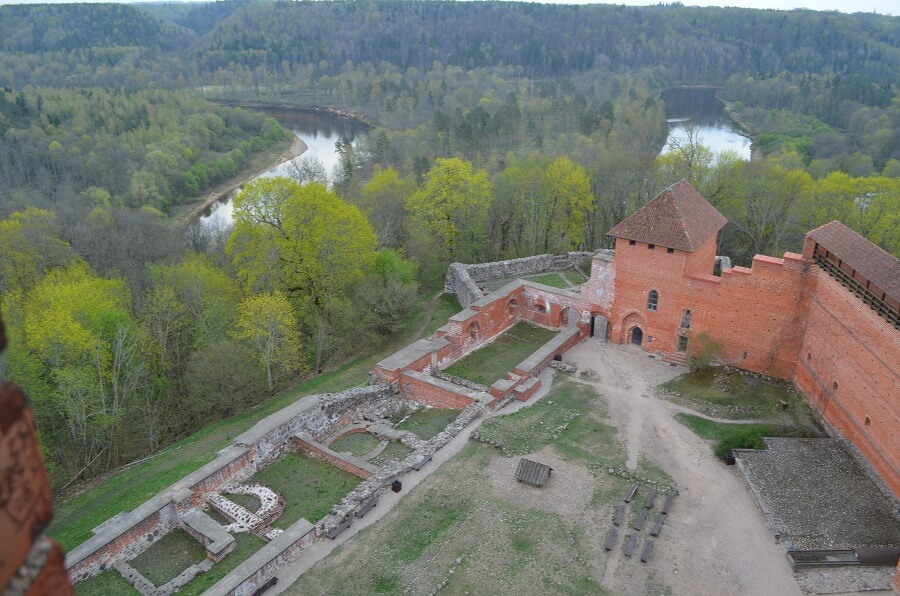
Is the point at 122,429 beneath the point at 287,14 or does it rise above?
beneath

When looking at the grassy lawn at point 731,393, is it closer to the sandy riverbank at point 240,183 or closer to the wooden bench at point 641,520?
the wooden bench at point 641,520

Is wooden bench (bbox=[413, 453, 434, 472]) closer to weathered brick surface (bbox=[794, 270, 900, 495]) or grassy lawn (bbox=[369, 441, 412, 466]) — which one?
grassy lawn (bbox=[369, 441, 412, 466])

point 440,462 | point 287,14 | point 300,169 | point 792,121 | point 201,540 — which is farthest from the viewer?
point 287,14

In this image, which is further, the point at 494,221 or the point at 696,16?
the point at 696,16

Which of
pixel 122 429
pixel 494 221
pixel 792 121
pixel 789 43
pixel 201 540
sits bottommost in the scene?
pixel 122 429

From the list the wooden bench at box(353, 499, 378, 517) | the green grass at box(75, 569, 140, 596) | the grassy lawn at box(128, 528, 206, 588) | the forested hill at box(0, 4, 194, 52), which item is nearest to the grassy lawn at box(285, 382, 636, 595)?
the wooden bench at box(353, 499, 378, 517)

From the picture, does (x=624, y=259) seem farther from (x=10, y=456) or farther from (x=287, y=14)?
(x=287, y=14)

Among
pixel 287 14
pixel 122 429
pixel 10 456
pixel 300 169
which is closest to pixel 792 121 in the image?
pixel 300 169

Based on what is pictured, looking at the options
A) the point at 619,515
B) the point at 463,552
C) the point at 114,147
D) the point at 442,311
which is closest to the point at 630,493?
the point at 619,515
